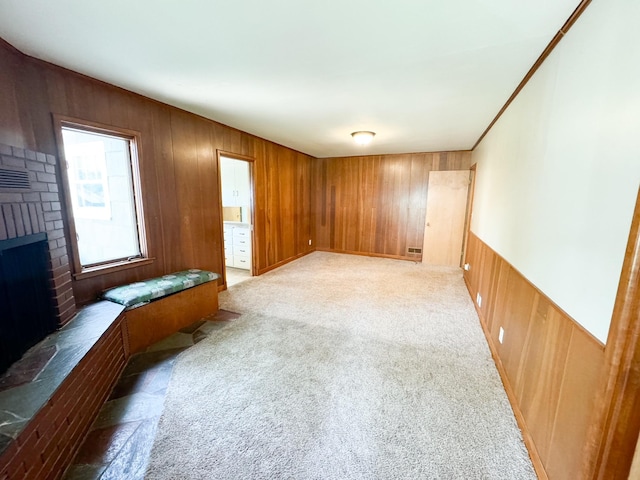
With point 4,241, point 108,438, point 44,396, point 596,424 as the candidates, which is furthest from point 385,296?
point 4,241

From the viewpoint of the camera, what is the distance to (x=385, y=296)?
11.8ft

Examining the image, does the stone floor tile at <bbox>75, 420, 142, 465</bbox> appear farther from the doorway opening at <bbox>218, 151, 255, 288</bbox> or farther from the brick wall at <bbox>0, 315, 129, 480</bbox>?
the doorway opening at <bbox>218, 151, 255, 288</bbox>

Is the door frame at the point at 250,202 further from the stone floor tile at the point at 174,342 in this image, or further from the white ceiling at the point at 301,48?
the stone floor tile at the point at 174,342

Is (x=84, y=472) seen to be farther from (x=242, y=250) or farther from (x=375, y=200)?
(x=375, y=200)

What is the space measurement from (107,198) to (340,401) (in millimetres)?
3078

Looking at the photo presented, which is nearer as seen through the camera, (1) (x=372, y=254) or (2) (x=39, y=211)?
(2) (x=39, y=211)

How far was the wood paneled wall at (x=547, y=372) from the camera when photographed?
1031 millimetres

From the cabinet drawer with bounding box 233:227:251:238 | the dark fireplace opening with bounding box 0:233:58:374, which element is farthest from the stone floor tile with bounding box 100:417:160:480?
the cabinet drawer with bounding box 233:227:251:238

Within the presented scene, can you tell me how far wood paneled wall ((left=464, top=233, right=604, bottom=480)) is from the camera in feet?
3.38

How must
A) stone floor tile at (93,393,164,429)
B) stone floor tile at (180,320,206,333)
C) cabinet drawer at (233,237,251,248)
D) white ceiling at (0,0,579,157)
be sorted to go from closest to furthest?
1. white ceiling at (0,0,579,157)
2. stone floor tile at (93,393,164,429)
3. stone floor tile at (180,320,206,333)
4. cabinet drawer at (233,237,251,248)

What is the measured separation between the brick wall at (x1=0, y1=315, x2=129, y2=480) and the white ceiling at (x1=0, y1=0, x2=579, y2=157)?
1.97m

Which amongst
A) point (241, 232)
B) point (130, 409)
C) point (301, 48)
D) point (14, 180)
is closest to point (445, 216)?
point (241, 232)

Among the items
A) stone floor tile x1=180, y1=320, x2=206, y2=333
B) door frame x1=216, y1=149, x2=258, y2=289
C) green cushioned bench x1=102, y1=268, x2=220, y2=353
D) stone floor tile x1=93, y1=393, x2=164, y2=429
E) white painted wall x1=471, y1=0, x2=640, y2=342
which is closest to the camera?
white painted wall x1=471, y1=0, x2=640, y2=342

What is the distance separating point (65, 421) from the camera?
132 cm
